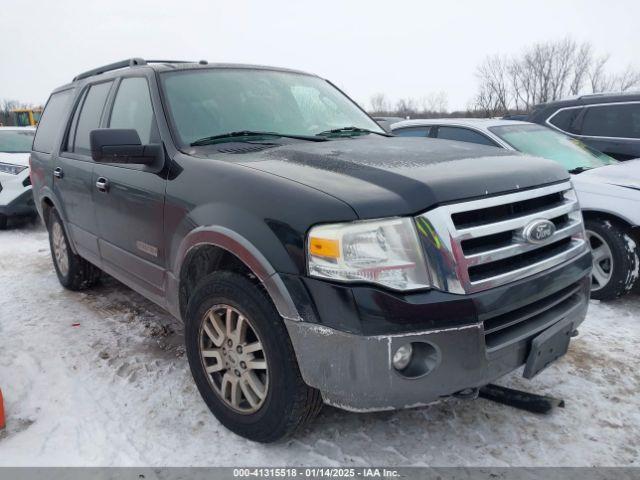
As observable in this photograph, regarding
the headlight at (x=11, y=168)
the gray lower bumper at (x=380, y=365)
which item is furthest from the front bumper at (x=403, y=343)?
the headlight at (x=11, y=168)

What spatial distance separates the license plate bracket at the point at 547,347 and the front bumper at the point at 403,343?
9cm

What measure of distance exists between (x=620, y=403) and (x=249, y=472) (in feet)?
6.65

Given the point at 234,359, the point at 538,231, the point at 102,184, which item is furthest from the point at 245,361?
the point at 102,184

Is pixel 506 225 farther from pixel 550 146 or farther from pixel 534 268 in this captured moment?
pixel 550 146

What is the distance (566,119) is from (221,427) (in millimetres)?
5890

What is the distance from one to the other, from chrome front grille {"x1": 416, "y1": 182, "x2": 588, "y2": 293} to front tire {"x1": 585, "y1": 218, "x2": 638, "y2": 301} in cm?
192

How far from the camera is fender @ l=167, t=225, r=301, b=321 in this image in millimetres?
2059

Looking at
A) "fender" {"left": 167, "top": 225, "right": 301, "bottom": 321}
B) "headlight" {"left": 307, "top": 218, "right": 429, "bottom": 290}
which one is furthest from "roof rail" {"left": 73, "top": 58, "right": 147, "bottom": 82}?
"headlight" {"left": 307, "top": 218, "right": 429, "bottom": 290}

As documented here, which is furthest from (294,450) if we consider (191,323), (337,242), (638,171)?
(638,171)

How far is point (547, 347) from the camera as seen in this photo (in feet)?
7.36

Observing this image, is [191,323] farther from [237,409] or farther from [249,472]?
[249,472]

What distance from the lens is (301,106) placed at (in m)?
3.43

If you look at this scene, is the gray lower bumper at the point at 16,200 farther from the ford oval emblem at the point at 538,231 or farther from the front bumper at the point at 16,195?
the ford oval emblem at the point at 538,231

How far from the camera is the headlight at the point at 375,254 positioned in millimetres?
1950
